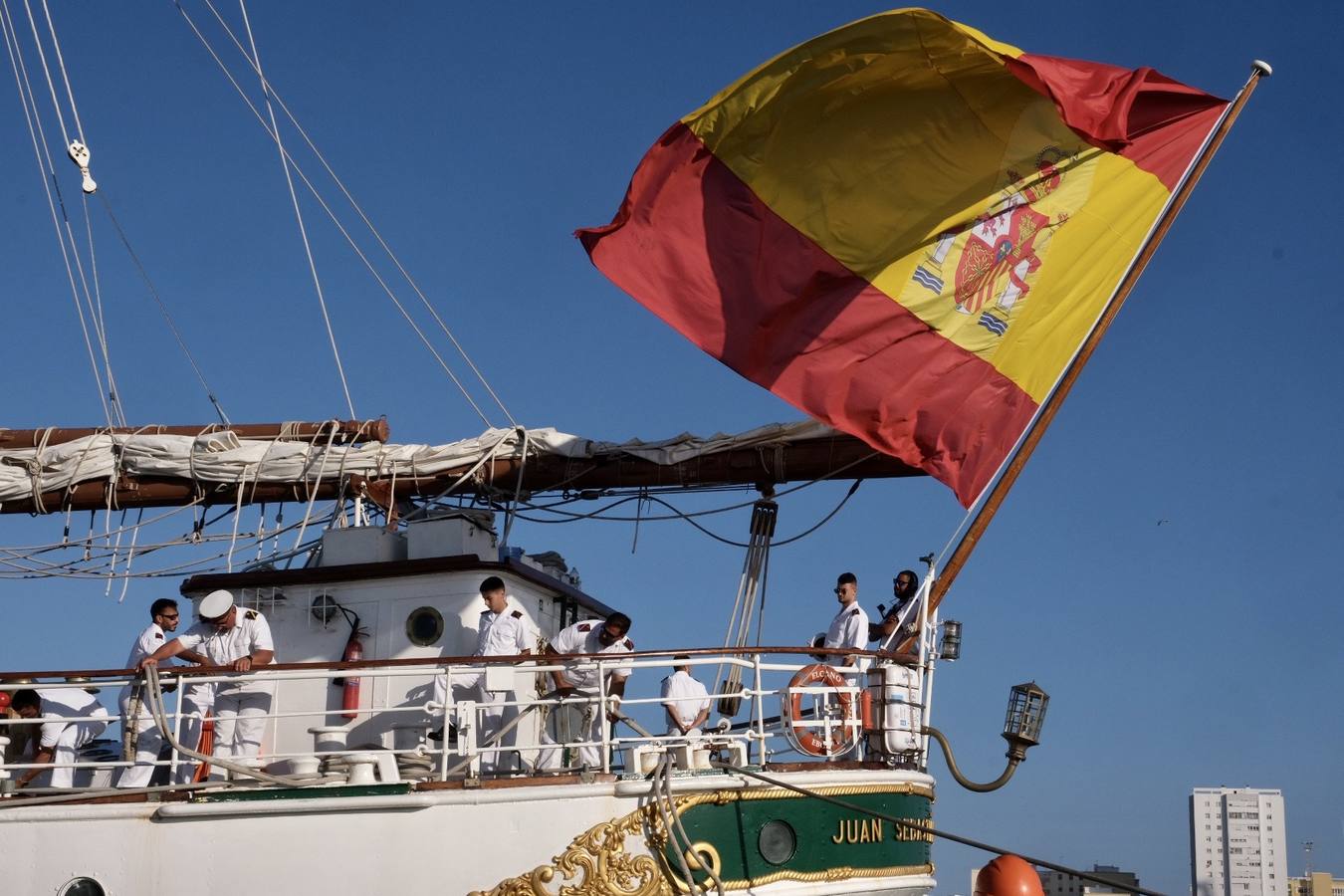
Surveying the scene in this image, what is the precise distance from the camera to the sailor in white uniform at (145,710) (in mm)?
12125

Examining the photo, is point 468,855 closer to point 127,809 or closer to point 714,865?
point 714,865

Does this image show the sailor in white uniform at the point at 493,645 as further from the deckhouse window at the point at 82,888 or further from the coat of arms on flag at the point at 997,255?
the coat of arms on flag at the point at 997,255

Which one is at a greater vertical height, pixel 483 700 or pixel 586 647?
pixel 586 647

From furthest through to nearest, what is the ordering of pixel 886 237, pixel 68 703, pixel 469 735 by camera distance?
1. pixel 886 237
2. pixel 68 703
3. pixel 469 735

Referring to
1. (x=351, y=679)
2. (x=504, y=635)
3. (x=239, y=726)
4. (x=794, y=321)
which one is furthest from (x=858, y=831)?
(x=239, y=726)

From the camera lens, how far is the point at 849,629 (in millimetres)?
12867

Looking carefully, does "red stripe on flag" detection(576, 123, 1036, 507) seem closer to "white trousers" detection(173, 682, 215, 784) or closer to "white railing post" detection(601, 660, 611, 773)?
"white railing post" detection(601, 660, 611, 773)

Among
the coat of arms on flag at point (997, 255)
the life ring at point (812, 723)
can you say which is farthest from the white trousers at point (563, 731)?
the coat of arms on flag at point (997, 255)

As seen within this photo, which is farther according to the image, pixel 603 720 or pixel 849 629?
pixel 849 629

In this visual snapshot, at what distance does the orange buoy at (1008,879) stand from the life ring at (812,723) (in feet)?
5.25

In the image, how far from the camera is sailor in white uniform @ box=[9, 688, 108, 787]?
41.3 ft

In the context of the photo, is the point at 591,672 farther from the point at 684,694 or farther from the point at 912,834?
the point at 912,834

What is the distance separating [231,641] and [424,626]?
7.42 feet

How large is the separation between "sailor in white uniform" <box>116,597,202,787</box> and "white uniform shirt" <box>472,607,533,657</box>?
7.73 ft
